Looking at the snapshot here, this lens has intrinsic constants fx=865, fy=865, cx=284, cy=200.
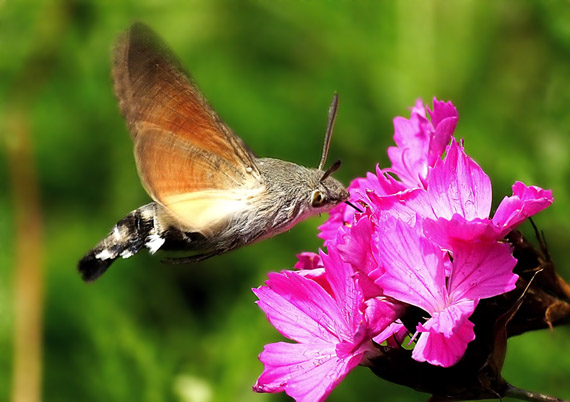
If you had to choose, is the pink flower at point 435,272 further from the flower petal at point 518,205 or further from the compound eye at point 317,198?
the compound eye at point 317,198

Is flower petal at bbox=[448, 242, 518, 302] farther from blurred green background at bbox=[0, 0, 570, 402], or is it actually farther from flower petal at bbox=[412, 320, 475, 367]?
blurred green background at bbox=[0, 0, 570, 402]

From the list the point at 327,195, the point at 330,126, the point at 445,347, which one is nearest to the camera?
the point at 445,347

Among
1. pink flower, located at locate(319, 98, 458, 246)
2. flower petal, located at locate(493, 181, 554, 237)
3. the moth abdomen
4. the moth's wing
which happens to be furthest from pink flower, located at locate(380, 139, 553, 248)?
the moth abdomen

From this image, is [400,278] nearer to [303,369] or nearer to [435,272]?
[435,272]

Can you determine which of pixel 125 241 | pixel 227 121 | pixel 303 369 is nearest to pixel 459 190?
pixel 303 369

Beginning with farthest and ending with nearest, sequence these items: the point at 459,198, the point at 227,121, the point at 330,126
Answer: the point at 227,121 < the point at 330,126 < the point at 459,198

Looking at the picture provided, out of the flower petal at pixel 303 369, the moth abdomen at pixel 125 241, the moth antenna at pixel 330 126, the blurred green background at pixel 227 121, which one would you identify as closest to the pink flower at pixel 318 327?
the flower petal at pixel 303 369

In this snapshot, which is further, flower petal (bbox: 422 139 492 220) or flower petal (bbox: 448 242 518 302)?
flower petal (bbox: 422 139 492 220)

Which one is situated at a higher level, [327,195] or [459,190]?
[327,195]
